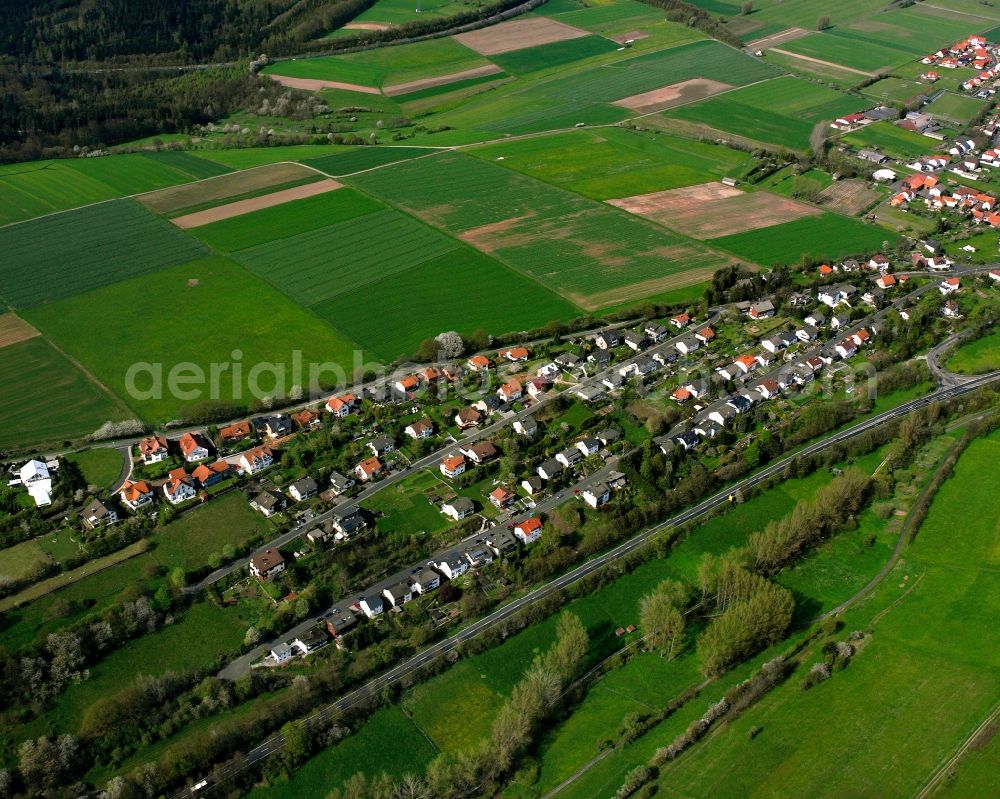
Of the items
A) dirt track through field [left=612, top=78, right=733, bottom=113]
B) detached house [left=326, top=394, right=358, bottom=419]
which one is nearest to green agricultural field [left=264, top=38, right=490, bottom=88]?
dirt track through field [left=612, top=78, right=733, bottom=113]

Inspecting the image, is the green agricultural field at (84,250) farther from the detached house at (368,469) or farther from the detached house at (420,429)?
the detached house at (368,469)

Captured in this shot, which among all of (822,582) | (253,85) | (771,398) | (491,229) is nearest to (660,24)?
(253,85)

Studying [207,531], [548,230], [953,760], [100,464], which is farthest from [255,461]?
[548,230]

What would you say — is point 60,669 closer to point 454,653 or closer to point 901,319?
point 454,653

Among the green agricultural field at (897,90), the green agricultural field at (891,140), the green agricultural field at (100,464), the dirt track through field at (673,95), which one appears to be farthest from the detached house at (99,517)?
the green agricultural field at (897,90)

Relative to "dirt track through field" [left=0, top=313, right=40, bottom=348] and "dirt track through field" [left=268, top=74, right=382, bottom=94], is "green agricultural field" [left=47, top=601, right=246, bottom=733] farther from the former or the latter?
"dirt track through field" [left=268, top=74, right=382, bottom=94]

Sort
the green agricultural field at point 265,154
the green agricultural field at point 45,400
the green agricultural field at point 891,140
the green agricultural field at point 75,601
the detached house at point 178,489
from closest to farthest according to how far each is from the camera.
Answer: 1. the green agricultural field at point 75,601
2. the detached house at point 178,489
3. the green agricultural field at point 45,400
4. the green agricultural field at point 265,154
5. the green agricultural field at point 891,140

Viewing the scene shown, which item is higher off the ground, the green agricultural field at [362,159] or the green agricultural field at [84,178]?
the green agricultural field at [362,159]
